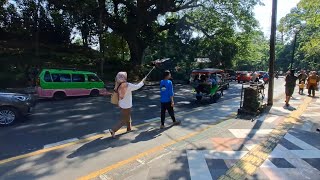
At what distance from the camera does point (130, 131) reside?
8.75 m

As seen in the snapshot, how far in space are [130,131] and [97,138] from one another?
42.7 inches

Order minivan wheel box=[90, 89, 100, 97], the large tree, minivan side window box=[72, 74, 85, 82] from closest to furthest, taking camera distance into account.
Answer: minivan side window box=[72, 74, 85, 82]
minivan wheel box=[90, 89, 100, 97]
the large tree

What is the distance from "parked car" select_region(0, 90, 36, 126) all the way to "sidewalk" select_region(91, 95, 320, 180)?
538cm

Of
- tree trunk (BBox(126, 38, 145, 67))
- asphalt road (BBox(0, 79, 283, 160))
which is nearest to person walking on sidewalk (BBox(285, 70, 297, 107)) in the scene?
asphalt road (BBox(0, 79, 283, 160))

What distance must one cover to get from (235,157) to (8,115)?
7.08 m

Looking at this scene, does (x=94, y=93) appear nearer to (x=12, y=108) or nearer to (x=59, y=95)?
(x=59, y=95)

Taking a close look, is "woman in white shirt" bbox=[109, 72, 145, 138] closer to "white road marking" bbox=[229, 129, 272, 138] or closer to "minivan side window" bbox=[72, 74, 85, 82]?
"white road marking" bbox=[229, 129, 272, 138]

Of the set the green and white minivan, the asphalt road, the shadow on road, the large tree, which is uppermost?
the large tree

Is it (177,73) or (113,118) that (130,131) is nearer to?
(113,118)

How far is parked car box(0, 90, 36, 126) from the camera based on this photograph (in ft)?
31.8

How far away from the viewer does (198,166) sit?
591 cm

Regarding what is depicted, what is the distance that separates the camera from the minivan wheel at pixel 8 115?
379 inches

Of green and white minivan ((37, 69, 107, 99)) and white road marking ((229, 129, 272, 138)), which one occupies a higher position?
green and white minivan ((37, 69, 107, 99))

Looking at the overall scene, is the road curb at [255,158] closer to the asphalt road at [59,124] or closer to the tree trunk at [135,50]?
the asphalt road at [59,124]
